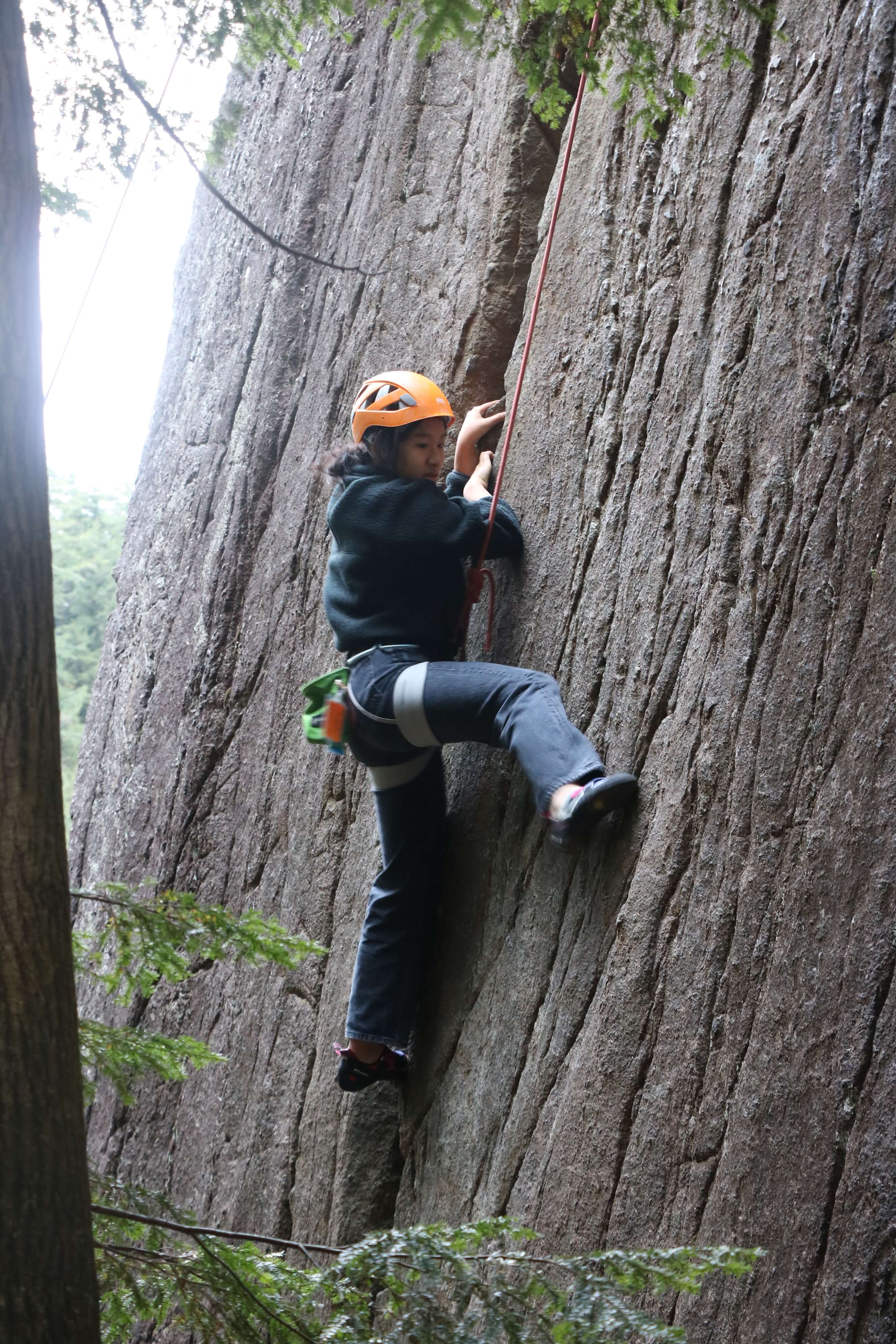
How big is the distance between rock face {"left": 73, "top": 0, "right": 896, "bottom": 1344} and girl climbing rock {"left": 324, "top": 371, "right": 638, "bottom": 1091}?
0.15 m

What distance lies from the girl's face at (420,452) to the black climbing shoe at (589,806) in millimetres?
1428

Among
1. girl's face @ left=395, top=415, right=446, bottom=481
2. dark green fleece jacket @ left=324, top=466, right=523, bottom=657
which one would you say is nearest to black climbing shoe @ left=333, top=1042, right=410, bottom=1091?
dark green fleece jacket @ left=324, top=466, right=523, bottom=657

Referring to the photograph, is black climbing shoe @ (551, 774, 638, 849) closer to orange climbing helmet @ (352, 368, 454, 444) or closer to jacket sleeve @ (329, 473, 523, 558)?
jacket sleeve @ (329, 473, 523, 558)

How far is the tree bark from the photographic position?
197cm

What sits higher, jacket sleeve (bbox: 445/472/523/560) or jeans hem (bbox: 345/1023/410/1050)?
jacket sleeve (bbox: 445/472/523/560)

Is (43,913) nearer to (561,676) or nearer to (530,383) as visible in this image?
(561,676)

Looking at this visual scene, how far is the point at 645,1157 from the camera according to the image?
3.36m

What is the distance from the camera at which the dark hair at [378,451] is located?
438 centimetres

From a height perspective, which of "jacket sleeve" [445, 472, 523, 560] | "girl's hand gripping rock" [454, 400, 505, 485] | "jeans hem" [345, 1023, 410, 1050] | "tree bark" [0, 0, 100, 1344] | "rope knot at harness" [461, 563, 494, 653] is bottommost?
"jeans hem" [345, 1023, 410, 1050]

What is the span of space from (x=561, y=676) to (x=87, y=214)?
2252mm

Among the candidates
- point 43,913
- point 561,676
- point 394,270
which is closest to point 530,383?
point 561,676

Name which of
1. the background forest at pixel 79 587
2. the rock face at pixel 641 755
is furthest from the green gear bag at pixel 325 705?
the background forest at pixel 79 587

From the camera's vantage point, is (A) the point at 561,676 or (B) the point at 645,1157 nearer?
(B) the point at 645,1157

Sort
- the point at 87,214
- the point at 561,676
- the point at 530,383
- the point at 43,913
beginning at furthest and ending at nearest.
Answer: the point at 530,383 < the point at 561,676 < the point at 87,214 < the point at 43,913
